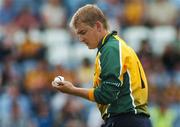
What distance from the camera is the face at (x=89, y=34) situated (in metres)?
6.55

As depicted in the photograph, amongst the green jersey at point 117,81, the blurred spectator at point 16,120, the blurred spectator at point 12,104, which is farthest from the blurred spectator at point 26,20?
the green jersey at point 117,81

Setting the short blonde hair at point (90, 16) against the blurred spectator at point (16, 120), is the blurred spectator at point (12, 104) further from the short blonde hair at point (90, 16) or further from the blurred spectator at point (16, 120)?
the short blonde hair at point (90, 16)

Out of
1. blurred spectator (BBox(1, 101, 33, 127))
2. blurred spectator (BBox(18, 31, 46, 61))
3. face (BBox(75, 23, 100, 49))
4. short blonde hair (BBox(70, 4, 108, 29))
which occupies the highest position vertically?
blurred spectator (BBox(18, 31, 46, 61))

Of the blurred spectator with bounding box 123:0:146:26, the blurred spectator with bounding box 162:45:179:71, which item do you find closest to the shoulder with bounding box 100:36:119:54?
the blurred spectator with bounding box 162:45:179:71

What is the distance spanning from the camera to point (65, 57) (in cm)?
1536

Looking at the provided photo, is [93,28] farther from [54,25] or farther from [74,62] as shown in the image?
[54,25]

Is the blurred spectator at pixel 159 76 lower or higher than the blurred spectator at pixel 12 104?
higher

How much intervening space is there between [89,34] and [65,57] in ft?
28.9

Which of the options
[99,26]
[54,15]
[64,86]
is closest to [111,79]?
[64,86]

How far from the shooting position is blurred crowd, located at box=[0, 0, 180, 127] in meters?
13.1

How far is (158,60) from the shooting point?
574 inches

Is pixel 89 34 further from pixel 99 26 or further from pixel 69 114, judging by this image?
pixel 69 114

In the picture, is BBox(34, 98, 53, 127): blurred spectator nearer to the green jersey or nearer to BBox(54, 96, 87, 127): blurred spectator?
BBox(54, 96, 87, 127): blurred spectator

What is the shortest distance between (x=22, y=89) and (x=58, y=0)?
3026mm
